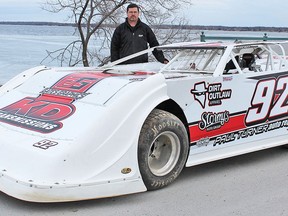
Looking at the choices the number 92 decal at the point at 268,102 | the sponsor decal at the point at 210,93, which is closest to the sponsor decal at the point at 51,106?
the sponsor decal at the point at 210,93

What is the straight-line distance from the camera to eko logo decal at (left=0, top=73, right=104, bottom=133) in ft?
16.0

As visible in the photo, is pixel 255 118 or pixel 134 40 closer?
pixel 255 118

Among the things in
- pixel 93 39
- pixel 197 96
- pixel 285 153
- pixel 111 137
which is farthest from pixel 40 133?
pixel 93 39

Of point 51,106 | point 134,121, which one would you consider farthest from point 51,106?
point 134,121

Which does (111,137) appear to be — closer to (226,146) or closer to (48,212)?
(48,212)

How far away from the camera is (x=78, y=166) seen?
4.36 meters

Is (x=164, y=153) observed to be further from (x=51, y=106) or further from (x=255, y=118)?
(x=255, y=118)

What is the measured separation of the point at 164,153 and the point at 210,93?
0.87 meters

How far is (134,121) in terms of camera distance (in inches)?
186

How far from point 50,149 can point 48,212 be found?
1.87 ft

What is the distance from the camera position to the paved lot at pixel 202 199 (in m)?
4.39

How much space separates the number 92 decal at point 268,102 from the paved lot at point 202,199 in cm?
67

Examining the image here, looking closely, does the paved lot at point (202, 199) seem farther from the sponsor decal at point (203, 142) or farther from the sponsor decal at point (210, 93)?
the sponsor decal at point (210, 93)

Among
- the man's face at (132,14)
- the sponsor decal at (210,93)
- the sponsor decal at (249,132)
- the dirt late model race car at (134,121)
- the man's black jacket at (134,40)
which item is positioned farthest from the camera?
the man's black jacket at (134,40)
